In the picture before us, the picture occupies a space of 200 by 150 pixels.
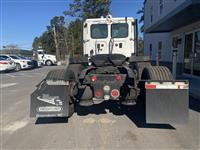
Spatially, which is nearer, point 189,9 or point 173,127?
point 173,127

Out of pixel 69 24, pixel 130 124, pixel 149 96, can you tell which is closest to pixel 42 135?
pixel 130 124

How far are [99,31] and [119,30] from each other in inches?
27.7

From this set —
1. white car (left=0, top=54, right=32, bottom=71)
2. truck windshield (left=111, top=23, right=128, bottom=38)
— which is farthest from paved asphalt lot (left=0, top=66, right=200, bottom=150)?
white car (left=0, top=54, right=32, bottom=71)

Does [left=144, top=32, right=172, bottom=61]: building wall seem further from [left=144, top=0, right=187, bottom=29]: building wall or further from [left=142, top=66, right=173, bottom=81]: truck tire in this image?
[left=142, top=66, right=173, bottom=81]: truck tire

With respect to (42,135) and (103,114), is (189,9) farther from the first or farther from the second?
(42,135)

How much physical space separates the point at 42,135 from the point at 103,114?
6.45 feet

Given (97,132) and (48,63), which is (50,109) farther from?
(48,63)

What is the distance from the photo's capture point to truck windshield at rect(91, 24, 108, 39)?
8406mm

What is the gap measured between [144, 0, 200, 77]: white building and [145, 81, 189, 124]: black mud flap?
5259mm

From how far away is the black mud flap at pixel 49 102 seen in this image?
5.31m

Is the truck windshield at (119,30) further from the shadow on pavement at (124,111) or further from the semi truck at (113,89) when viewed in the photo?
the shadow on pavement at (124,111)

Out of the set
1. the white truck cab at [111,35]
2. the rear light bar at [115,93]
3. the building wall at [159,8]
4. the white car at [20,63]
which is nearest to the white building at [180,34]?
the building wall at [159,8]

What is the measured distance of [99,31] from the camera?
8461 mm

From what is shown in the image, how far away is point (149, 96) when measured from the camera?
5.02 meters
